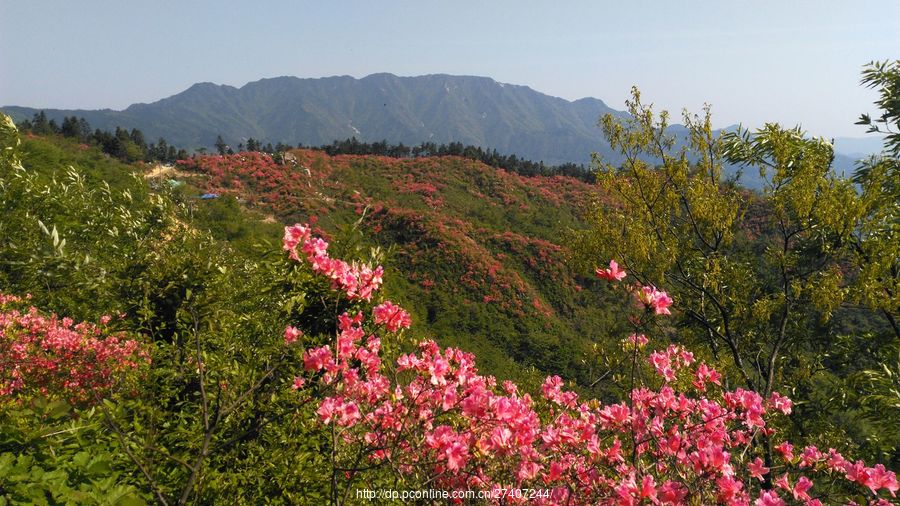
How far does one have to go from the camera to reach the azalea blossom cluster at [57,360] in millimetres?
4527

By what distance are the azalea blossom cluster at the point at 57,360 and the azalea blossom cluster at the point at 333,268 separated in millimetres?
2484

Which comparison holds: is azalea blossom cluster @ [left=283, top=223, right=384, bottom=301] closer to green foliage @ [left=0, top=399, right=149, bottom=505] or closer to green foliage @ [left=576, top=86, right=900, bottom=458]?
green foliage @ [left=0, top=399, right=149, bottom=505]

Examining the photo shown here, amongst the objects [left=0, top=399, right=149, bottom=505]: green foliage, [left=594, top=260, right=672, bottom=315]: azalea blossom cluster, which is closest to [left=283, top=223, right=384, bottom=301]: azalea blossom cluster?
[left=0, top=399, right=149, bottom=505]: green foliage

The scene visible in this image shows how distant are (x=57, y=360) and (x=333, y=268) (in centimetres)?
404

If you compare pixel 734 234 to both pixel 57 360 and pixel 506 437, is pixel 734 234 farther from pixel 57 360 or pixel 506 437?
pixel 57 360

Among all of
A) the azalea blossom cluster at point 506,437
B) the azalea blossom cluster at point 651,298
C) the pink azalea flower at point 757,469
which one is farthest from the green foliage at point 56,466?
the pink azalea flower at point 757,469

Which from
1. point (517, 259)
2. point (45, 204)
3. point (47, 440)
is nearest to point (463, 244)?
point (517, 259)

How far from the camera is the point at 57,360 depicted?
4.92 m

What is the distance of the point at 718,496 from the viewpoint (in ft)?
8.64

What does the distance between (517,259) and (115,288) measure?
1305 inches

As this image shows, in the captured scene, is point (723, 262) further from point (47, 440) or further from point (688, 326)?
point (47, 440)

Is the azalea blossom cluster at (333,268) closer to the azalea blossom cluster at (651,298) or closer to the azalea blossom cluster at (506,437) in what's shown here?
the azalea blossom cluster at (506,437)

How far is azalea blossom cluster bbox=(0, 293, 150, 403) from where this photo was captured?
4.53m

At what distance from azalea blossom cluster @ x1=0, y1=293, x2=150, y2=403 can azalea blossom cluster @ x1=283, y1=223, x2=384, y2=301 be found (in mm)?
2484
